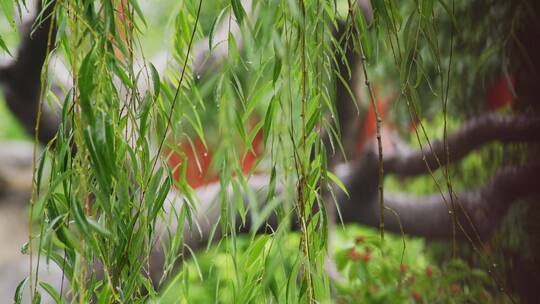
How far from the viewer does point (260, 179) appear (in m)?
1.65

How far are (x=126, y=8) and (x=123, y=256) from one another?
0.73ft

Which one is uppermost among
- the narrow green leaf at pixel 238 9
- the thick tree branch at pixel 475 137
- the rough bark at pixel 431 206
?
the narrow green leaf at pixel 238 9

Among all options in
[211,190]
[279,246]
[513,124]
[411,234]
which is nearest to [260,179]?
[211,190]

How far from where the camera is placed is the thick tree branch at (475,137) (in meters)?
1.52

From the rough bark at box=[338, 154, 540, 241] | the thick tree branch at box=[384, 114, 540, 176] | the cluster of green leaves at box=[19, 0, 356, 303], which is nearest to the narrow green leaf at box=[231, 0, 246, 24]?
the cluster of green leaves at box=[19, 0, 356, 303]

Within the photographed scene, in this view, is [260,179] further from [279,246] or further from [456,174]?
[279,246]

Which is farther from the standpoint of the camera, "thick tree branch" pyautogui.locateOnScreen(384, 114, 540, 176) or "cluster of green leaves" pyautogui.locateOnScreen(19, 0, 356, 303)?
"thick tree branch" pyautogui.locateOnScreen(384, 114, 540, 176)

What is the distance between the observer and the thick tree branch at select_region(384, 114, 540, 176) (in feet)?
4.99

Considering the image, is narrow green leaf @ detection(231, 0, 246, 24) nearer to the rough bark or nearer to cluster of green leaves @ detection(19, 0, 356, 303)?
cluster of green leaves @ detection(19, 0, 356, 303)

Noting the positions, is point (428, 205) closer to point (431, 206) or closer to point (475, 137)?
point (431, 206)

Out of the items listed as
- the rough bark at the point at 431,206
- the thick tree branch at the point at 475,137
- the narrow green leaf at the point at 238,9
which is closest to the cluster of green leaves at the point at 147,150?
the narrow green leaf at the point at 238,9

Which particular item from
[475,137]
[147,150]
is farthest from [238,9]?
[475,137]

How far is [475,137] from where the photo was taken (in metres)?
1.69

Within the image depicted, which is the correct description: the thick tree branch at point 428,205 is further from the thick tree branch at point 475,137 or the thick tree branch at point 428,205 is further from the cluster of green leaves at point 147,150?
the cluster of green leaves at point 147,150
